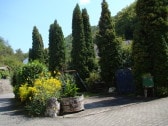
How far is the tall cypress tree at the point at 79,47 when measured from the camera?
88.0ft

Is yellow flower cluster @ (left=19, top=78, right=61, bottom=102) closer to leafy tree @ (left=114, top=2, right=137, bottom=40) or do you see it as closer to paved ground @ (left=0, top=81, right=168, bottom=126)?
paved ground @ (left=0, top=81, right=168, bottom=126)

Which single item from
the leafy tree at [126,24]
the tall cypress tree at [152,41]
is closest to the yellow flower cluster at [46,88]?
the tall cypress tree at [152,41]

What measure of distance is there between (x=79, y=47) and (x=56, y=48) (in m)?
3.63

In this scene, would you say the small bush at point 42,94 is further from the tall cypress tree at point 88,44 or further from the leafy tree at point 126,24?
the leafy tree at point 126,24

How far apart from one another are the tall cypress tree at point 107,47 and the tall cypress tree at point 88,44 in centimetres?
322

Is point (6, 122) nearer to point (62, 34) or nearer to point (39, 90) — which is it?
point (39, 90)

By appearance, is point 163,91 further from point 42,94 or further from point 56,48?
point 56,48

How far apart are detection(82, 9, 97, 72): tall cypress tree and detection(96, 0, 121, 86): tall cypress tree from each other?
3220 mm

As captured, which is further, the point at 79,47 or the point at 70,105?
the point at 79,47

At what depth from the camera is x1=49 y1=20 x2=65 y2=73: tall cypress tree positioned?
98.2ft

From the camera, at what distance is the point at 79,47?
27156mm

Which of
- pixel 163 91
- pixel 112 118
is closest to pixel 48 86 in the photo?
pixel 112 118

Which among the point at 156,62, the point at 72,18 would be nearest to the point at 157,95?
the point at 156,62

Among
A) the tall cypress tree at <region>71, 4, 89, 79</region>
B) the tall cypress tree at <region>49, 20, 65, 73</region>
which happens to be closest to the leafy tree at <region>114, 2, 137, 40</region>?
the tall cypress tree at <region>49, 20, 65, 73</region>
